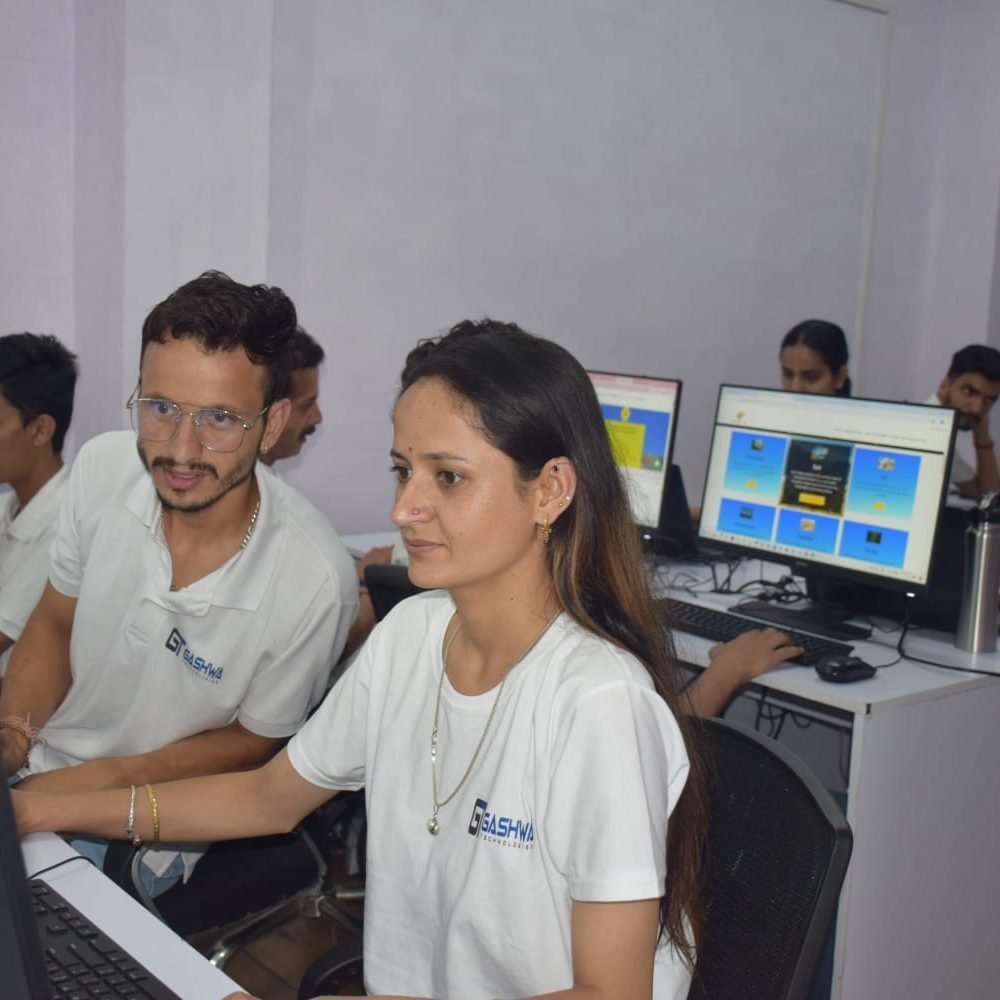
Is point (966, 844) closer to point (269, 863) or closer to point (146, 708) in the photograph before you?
point (269, 863)

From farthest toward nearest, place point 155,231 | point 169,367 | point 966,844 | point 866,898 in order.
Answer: point 155,231 → point 966,844 → point 866,898 → point 169,367

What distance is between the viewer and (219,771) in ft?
Result: 5.74

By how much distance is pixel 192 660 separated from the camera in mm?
1779

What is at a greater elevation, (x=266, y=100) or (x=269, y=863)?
(x=266, y=100)

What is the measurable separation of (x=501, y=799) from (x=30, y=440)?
70.0 inches

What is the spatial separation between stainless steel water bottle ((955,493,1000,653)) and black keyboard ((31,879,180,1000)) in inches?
73.9

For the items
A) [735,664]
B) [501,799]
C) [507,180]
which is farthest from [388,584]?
[507,180]

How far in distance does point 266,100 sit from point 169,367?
5.95 feet

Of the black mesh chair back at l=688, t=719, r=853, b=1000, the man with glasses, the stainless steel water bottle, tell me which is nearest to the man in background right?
the stainless steel water bottle

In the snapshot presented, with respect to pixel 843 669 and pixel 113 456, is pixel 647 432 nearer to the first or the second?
pixel 843 669

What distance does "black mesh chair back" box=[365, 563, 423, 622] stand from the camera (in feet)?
6.69

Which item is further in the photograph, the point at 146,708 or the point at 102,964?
the point at 146,708

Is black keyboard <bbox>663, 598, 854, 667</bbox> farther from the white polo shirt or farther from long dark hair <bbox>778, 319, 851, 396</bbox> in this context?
long dark hair <bbox>778, 319, 851, 396</bbox>

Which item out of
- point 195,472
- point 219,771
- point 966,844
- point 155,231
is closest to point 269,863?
point 219,771
